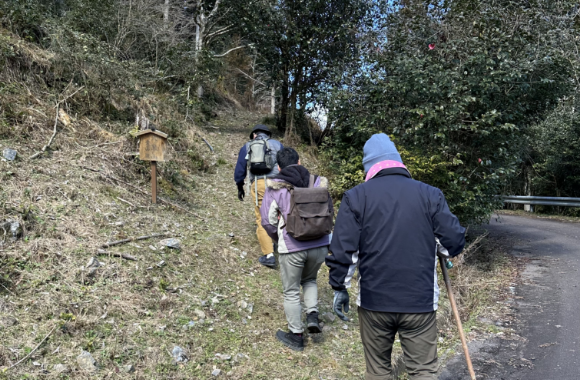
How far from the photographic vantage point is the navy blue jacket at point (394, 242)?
9.29ft

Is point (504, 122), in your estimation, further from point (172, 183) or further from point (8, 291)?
Answer: point (8, 291)

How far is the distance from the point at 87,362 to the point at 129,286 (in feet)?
3.58

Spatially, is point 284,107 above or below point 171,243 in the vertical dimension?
above

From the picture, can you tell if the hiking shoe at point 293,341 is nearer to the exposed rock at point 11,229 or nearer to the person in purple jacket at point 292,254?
the person in purple jacket at point 292,254

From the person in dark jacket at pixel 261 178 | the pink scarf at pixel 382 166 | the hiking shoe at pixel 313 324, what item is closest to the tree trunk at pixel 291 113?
the person in dark jacket at pixel 261 178

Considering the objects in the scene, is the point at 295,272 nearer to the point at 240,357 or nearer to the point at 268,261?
the point at 240,357

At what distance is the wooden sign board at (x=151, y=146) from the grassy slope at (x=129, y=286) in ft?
2.16

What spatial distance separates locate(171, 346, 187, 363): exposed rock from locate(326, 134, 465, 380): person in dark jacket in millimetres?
1728

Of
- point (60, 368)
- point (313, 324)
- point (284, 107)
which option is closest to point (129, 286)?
point (60, 368)

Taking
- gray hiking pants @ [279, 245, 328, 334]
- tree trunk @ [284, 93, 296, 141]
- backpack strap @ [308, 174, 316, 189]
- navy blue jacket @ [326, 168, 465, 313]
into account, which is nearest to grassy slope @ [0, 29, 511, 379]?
gray hiking pants @ [279, 245, 328, 334]

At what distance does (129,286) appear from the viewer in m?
4.27

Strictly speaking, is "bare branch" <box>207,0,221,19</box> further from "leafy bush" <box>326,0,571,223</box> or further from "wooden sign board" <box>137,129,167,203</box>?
"wooden sign board" <box>137,129,167,203</box>

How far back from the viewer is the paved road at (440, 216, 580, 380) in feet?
13.6

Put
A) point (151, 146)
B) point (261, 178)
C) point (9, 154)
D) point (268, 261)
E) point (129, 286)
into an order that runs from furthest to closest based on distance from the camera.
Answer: point (151, 146) < point (261, 178) < point (268, 261) < point (9, 154) < point (129, 286)
